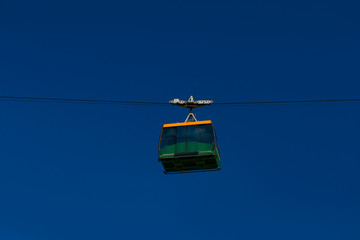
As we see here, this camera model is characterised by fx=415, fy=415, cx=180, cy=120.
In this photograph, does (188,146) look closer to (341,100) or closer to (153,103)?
(153,103)

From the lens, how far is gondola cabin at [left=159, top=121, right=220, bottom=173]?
2478 cm

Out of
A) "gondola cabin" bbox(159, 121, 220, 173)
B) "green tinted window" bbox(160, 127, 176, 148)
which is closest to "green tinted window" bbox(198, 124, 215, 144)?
"gondola cabin" bbox(159, 121, 220, 173)

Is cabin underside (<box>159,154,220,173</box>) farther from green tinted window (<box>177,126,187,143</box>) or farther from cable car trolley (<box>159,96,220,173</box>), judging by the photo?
green tinted window (<box>177,126,187,143</box>)

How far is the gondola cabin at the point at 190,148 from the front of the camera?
2478 cm

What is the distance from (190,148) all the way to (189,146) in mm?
180

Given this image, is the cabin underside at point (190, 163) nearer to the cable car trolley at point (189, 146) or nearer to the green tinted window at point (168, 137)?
the cable car trolley at point (189, 146)

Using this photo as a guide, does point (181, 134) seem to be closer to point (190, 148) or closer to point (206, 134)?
point (190, 148)

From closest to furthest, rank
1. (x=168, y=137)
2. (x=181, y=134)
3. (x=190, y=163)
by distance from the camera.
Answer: (x=190, y=163) → (x=181, y=134) → (x=168, y=137)

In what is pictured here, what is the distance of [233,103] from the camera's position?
24.6 m

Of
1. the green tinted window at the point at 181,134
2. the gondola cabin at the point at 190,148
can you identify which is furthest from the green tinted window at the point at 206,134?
the green tinted window at the point at 181,134

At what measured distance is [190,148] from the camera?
25.6 meters

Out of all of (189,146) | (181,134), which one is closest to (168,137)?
(181,134)

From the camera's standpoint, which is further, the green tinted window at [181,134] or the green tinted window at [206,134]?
the green tinted window at [181,134]

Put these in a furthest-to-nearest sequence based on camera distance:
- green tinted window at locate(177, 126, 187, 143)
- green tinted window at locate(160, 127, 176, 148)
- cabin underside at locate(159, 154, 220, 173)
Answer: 1. green tinted window at locate(160, 127, 176, 148)
2. green tinted window at locate(177, 126, 187, 143)
3. cabin underside at locate(159, 154, 220, 173)
